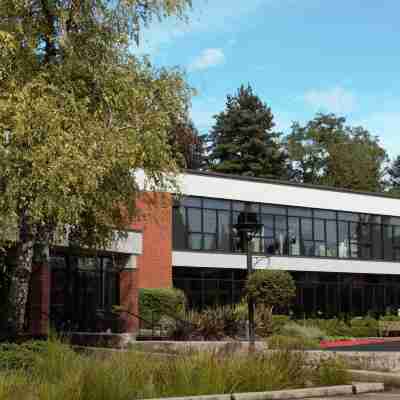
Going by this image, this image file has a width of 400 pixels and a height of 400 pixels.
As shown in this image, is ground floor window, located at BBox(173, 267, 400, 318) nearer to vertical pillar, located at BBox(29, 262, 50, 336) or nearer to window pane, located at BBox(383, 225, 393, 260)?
window pane, located at BBox(383, 225, 393, 260)

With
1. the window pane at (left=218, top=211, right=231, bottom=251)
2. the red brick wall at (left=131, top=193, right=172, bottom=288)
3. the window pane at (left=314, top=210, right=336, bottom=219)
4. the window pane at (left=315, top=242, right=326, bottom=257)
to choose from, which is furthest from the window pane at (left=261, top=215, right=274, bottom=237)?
the red brick wall at (left=131, top=193, right=172, bottom=288)

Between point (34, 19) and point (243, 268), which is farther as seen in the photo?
point (243, 268)

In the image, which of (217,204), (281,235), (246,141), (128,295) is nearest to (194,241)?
(217,204)

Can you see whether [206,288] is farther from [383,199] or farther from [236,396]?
[236,396]

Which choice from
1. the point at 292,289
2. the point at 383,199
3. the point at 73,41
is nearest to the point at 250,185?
the point at 383,199

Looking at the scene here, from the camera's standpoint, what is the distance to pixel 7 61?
57.3 feet

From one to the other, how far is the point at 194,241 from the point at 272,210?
520 cm

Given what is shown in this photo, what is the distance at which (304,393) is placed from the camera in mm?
14039

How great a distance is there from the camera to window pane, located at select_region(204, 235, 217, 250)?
39872mm

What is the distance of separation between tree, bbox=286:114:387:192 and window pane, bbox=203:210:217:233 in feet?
119

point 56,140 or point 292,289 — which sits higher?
point 56,140

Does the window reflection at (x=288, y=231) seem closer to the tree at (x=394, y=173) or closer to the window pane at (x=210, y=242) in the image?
the window pane at (x=210, y=242)

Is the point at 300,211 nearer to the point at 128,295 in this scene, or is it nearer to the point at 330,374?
the point at 128,295

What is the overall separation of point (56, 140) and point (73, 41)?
11.2 feet
